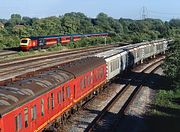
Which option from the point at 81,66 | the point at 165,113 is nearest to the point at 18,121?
the point at 81,66

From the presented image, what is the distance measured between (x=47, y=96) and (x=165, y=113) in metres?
9.42

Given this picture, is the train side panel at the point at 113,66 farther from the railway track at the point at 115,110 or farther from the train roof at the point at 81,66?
the train roof at the point at 81,66

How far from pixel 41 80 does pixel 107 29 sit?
452 ft

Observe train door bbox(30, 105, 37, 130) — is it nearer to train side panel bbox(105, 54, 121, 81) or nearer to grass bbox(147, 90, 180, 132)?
grass bbox(147, 90, 180, 132)

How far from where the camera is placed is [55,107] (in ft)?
57.4

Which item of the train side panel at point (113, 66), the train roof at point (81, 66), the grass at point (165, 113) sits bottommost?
the grass at point (165, 113)

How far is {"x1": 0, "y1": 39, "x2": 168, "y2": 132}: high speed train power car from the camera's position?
42.0 ft

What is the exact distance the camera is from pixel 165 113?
23.0 metres

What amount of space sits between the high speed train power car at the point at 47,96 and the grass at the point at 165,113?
4388 mm

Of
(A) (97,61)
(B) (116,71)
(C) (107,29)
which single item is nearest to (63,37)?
(B) (116,71)

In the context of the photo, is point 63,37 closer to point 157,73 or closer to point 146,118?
point 157,73

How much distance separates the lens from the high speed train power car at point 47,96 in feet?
42.0

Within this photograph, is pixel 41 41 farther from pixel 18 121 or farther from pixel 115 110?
pixel 18 121

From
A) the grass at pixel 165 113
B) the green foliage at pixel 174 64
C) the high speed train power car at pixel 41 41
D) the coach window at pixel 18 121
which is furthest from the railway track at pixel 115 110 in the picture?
the high speed train power car at pixel 41 41
